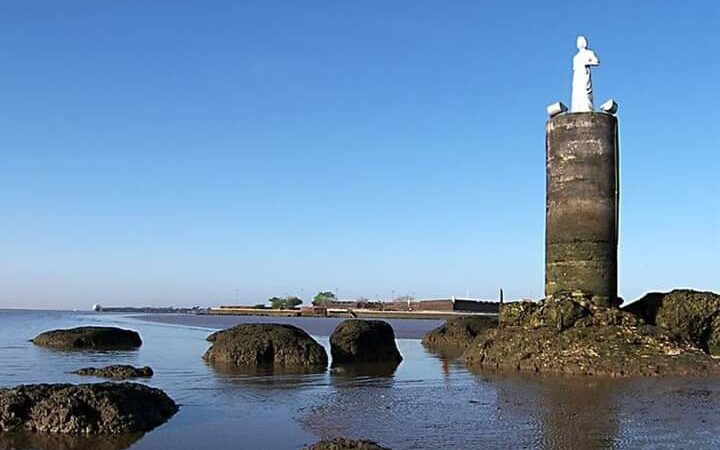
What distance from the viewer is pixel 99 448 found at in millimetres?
8836

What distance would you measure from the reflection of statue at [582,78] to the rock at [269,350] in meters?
8.68

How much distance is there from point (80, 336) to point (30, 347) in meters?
1.54

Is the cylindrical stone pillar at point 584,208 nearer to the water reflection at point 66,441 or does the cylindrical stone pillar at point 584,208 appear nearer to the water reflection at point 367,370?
the water reflection at point 367,370

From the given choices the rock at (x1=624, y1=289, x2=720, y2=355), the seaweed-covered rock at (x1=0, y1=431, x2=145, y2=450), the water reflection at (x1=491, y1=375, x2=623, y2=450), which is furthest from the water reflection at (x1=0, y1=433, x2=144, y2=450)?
the rock at (x1=624, y1=289, x2=720, y2=355)

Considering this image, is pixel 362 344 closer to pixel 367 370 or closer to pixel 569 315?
pixel 367 370

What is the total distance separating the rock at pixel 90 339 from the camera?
25.9 meters

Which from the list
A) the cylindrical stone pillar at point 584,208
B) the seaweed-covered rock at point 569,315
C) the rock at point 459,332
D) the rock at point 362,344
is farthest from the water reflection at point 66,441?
the rock at point 459,332

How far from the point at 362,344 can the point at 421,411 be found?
30.3ft

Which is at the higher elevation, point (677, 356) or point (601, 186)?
point (601, 186)

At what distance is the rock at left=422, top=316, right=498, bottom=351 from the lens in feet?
90.1

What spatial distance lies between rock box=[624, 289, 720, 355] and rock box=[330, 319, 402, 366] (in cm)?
640

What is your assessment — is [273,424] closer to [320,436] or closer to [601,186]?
[320,436]

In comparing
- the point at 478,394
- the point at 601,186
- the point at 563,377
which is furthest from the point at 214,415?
the point at 601,186

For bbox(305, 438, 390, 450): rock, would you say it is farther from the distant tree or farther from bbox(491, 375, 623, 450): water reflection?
the distant tree
